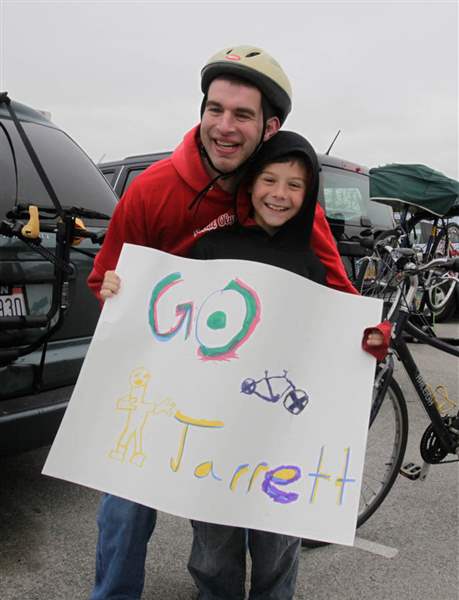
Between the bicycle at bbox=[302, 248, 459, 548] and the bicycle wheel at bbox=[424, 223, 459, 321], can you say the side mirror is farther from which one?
the bicycle at bbox=[302, 248, 459, 548]

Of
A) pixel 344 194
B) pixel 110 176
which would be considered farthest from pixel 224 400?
pixel 110 176

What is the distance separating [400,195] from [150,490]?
492 cm

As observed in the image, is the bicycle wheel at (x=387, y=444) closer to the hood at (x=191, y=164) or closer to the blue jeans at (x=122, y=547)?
the blue jeans at (x=122, y=547)

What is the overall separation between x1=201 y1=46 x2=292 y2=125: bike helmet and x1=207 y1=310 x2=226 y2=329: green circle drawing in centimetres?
62

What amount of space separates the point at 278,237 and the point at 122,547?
1044mm

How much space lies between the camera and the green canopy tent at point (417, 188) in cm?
590

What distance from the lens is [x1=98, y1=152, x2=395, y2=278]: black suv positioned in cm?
563

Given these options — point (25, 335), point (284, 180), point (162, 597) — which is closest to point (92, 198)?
point (25, 335)

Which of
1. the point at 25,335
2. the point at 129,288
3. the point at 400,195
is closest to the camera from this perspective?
the point at 129,288

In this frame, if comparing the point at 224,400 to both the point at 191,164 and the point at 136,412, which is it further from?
the point at 191,164

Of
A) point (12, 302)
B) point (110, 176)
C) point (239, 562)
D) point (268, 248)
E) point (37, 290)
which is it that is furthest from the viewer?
point (110, 176)

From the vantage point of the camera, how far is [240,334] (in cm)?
160

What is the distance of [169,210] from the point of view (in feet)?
5.79

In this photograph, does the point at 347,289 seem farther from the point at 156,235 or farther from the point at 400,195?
the point at 400,195
